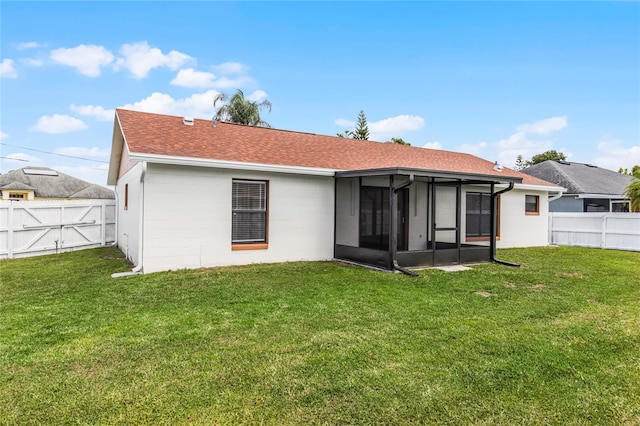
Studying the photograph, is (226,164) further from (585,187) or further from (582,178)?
(582,178)

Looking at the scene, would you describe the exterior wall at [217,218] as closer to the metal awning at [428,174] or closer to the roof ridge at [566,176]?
the metal awning at [428,174]

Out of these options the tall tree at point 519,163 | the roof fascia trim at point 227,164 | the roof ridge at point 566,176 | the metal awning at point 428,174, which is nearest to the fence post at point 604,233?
the roof ridge at point 566,176

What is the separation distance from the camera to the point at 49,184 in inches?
1153

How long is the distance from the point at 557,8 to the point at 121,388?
1476 centimetres

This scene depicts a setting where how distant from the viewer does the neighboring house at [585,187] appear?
19.5 m

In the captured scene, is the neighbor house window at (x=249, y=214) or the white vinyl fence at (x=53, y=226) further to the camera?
the white vinyl fence at (x=53, y=226)

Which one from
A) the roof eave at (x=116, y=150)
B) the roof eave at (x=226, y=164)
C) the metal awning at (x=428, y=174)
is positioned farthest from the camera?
the roof eave at (x=116, y=150)

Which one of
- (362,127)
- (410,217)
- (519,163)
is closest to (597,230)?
(410,217)

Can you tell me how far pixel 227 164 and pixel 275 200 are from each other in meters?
1.52

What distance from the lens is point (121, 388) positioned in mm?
3021

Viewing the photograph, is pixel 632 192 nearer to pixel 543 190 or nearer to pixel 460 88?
pixel 543 190

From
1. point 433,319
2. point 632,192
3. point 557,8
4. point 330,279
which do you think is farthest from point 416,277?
point 632,192

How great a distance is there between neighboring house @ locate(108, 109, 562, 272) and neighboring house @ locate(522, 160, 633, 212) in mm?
9468

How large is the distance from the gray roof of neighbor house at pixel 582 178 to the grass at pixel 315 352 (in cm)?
1544
